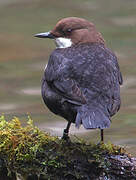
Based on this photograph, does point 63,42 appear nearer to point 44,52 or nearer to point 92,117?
point 92,117

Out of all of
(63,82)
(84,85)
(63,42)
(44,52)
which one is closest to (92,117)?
(84,85)

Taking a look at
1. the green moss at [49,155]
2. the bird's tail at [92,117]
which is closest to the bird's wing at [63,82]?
the bird's tail at [92,117]

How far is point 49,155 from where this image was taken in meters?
5.02

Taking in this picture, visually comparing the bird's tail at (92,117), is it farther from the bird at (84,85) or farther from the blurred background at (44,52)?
the blurred background at (44,52)

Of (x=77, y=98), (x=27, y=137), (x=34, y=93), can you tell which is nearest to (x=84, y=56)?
(x=77, y=98)

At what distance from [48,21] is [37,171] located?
848cm

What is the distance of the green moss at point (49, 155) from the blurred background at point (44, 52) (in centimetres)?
290

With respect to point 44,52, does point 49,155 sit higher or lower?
lower

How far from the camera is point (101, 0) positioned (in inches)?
556

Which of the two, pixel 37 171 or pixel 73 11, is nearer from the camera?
pixel 37 171

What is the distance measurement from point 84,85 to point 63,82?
0.20 m

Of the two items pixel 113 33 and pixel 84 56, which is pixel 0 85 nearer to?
pixel 113 33

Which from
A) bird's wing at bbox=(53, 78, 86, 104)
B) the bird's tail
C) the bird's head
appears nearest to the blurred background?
the bird's head

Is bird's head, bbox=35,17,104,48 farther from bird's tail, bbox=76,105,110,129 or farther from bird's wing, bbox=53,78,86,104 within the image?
bird's tail, bbox=76,105,110,129
